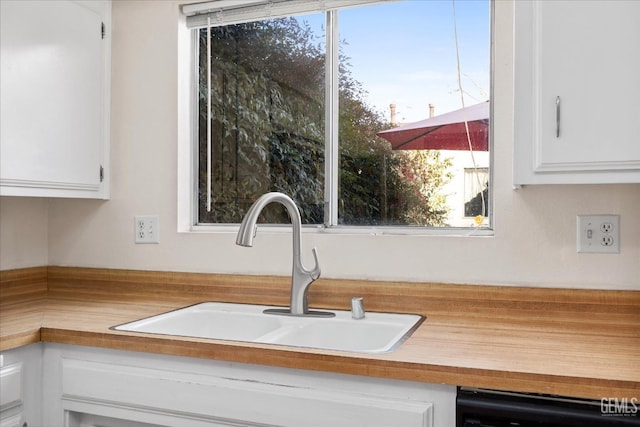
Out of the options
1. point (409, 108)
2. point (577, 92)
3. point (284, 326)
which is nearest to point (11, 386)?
point (284, 326)

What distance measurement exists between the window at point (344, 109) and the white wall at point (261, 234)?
13 centimetres

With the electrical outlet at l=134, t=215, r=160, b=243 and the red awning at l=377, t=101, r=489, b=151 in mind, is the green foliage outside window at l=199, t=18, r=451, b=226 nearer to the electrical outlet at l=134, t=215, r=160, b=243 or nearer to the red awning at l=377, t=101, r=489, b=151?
the red awning at l=377, t=101, r=489, b=151

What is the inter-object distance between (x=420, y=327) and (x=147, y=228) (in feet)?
3.84

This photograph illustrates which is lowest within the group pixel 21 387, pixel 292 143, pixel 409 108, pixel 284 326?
pixel 21 387

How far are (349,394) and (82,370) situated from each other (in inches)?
29.5

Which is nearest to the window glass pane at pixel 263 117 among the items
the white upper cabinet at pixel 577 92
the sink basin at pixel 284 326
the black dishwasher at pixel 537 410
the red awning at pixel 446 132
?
the red awning at pixel 446 132

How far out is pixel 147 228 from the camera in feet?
7.08

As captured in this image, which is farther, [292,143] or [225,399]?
[292,143]

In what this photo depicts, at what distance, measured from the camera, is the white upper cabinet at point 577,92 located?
1310 mm

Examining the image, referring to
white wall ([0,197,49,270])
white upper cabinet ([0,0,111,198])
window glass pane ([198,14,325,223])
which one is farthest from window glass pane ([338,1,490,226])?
white wall ([0,197,49,270])

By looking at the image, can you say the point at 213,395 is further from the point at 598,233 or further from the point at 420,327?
the point at 598,233

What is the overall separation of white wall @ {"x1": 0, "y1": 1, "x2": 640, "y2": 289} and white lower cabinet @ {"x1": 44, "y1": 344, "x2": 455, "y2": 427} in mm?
631

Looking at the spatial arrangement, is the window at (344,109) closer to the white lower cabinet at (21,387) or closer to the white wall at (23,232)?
the white wall at (23,232)

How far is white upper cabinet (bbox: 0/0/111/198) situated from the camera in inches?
70.4
